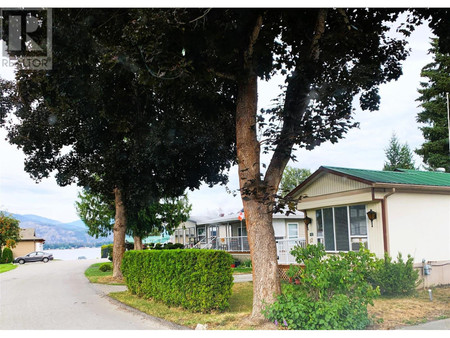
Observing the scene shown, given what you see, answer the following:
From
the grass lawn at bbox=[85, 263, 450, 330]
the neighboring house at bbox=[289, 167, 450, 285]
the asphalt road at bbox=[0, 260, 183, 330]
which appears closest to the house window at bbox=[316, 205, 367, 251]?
the neighboring house at bbox=[289, 167, 450, 285]

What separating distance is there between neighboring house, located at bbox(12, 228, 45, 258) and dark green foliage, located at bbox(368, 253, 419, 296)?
3629 centimetres

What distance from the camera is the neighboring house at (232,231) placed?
2481cm

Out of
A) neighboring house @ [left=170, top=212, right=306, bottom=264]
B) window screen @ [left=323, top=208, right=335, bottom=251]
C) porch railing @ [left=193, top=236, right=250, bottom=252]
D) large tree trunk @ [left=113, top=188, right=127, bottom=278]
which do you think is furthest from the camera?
neighboring house @ [left=170, top=212, right=306, bottom=264]

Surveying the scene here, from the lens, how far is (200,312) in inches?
325

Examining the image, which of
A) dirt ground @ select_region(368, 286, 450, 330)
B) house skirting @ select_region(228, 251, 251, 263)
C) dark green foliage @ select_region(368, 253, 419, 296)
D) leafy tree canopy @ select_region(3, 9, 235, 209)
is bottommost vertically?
house skirting @ select_region(228, 251, 251, 263)

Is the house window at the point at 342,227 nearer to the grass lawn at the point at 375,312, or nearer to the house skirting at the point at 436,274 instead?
the house skirting at the point at 436,274

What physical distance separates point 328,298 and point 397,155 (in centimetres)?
3324

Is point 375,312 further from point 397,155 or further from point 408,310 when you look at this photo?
point 397,155

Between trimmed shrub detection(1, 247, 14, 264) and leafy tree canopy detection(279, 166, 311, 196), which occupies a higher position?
leafy tree canopy detection(279, 166, 311, 196)

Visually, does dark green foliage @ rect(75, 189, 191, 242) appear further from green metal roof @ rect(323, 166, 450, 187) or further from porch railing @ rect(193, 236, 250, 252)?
green metal roof @ rect(323, 166, 450, 187)

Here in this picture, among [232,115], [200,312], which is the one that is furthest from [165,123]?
[200,312]

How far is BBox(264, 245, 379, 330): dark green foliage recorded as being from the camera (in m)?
6.41

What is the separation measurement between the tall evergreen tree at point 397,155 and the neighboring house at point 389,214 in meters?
23.8

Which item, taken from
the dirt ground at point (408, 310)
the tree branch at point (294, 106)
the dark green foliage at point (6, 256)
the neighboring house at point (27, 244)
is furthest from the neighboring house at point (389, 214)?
the neighboring house at point (27, 244)
